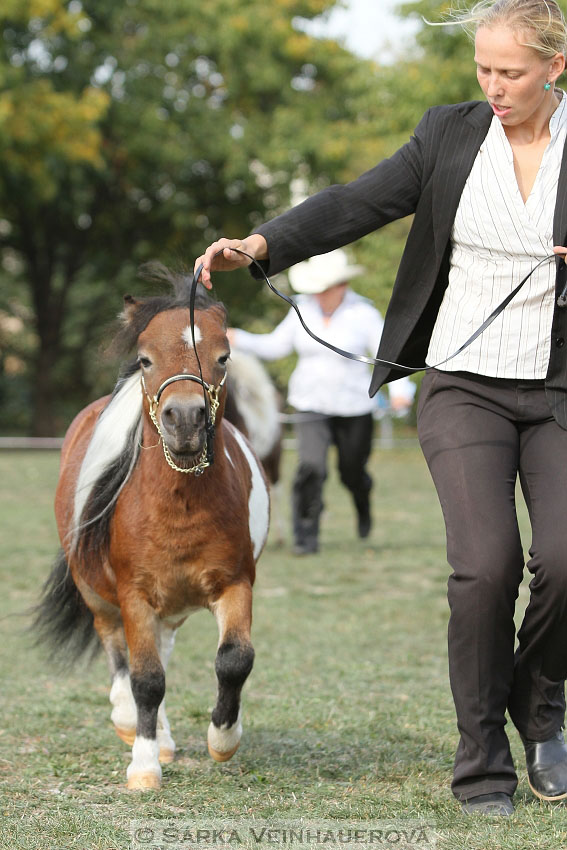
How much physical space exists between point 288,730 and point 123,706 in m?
0.77

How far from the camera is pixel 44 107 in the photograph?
2442cm

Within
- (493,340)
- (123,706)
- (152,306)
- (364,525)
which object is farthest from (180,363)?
(364,525)

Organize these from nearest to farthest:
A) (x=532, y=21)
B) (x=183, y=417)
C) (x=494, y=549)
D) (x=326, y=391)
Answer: (x=532, y=21) → (x=494, y=549) → (x=183, y=417) → (x=326, y=391)

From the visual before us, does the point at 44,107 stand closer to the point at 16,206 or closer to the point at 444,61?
the point at 16,206

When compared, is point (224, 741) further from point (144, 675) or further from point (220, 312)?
point (220, 312)

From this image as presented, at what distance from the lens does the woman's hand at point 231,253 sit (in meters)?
3.70

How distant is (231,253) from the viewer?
3717mm

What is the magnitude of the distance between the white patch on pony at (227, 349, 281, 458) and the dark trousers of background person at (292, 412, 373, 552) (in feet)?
0.86

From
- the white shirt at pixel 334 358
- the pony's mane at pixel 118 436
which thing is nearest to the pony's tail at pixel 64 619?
the pony's mane at pixel 118 436

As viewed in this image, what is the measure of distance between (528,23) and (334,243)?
0.92 metres

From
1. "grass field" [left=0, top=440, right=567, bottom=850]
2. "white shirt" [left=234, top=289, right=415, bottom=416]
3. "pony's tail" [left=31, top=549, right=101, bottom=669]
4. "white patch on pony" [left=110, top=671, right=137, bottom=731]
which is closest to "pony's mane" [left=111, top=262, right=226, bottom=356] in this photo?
"pony's tail" [left=31, top=549, right=101, bottom=669]

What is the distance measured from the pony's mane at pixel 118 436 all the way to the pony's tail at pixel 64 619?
63cm

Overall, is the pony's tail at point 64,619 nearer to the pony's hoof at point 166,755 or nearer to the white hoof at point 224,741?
the pony's hoof at point 166,755

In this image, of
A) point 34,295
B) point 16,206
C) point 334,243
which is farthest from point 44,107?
point 334,243
